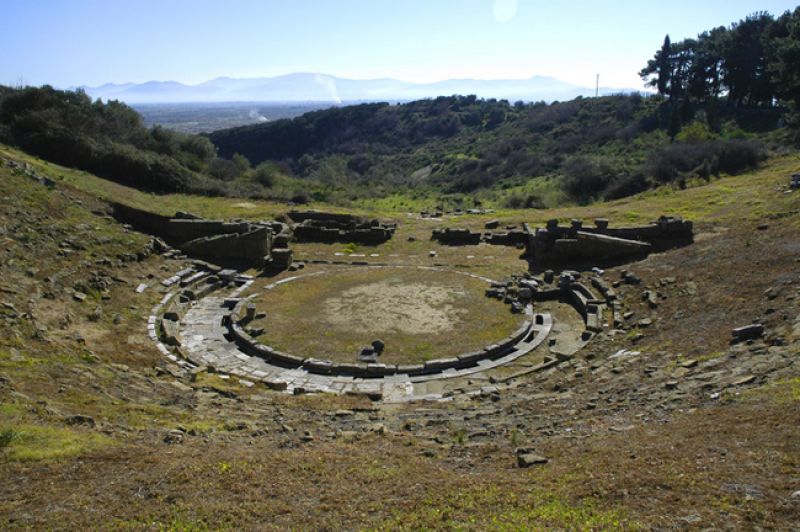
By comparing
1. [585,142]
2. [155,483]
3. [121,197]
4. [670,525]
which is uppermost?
[585,142]

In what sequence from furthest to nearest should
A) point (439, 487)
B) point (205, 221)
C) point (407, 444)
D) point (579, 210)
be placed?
point (579, 210) → point (205, 221) → point (407, 444) → point (439, 487)

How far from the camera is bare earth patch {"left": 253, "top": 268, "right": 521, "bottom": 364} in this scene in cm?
1711

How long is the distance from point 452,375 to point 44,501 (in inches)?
399

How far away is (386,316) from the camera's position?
63.0ft

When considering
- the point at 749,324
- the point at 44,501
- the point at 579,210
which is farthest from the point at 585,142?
the point at 44,501

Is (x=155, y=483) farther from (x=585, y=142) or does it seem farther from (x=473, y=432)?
(x=585, y=142)

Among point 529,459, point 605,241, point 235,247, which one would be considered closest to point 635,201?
point 605,241

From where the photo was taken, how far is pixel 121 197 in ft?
95.9

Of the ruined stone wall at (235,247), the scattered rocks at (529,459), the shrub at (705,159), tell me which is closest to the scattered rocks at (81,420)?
the scattered rocks at (529,459)

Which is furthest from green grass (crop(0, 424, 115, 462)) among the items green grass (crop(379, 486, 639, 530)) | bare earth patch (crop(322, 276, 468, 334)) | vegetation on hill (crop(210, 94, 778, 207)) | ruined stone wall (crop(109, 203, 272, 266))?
vegetation on hill (crop(210, 94, 778, 207))

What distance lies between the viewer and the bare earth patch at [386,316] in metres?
17.1

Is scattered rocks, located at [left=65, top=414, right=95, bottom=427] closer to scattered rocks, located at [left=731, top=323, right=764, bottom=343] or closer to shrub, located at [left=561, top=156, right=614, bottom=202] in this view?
scattered rocks, located at [left=731, top=323, right=764, bottom=343]

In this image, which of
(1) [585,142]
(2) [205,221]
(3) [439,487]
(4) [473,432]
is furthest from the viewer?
(1) [585,142]

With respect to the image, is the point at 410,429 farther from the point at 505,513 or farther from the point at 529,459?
the point at 505,513
